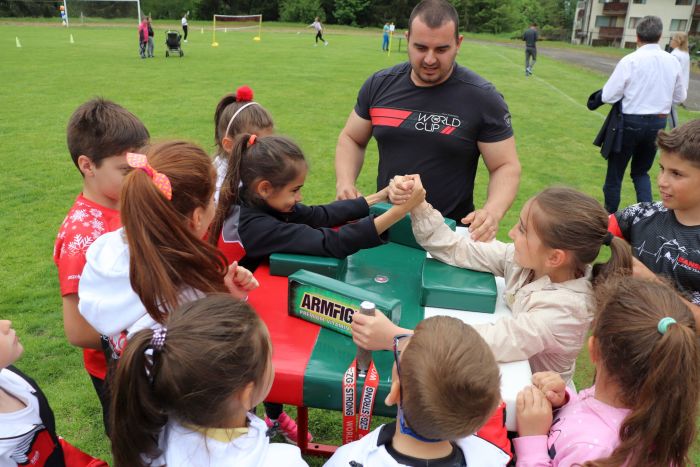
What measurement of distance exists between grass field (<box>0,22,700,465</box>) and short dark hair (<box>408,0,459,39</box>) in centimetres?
142

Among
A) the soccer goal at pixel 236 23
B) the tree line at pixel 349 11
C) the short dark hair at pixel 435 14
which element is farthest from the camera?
the tree line at pixel 349 11

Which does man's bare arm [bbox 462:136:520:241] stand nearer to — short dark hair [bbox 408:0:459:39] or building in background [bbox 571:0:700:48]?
short dark hair [bbox 408:0:459:39]

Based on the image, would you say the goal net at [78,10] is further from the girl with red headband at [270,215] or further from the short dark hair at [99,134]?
the girl with red headband at [270,215]

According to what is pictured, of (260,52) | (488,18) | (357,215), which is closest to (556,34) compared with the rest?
(488,18)

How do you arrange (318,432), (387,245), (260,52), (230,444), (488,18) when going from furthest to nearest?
(488,18) → (260,52) → (318,432) → (387,245) → (230,444)

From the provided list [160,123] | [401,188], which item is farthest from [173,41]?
[401,188]

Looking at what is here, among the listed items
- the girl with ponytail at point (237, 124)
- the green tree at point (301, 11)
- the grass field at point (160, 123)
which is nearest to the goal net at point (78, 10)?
the green tree at point (301, 11)

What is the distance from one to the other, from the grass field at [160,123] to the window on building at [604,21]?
111 ft

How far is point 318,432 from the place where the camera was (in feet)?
9.80

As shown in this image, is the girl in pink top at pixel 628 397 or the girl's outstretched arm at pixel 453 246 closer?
the girl in pink top at pixel 628 397

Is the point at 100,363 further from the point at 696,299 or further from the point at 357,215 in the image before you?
the point at 696,299

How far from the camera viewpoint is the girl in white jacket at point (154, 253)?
159cm

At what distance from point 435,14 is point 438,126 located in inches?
23.8

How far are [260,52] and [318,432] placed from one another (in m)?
22.1
